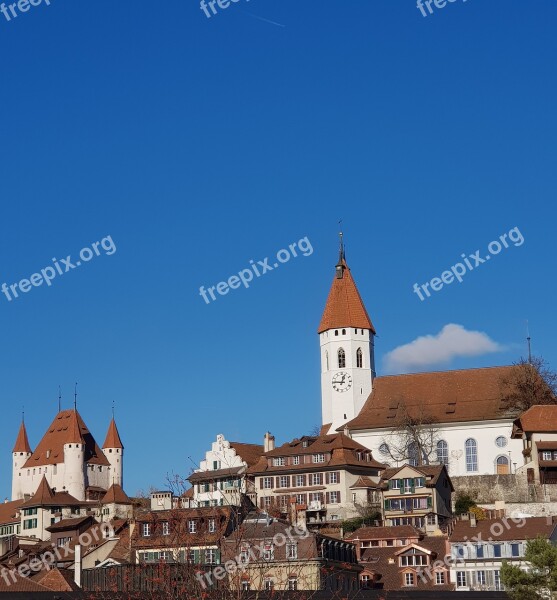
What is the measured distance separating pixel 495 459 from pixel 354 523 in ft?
58.9

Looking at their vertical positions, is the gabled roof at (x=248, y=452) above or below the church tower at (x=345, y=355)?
below

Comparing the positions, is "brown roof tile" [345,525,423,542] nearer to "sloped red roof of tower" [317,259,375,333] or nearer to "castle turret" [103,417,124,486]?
"sloped red roof of tower" [317,259,375,333]

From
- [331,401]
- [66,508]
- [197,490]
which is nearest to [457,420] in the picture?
[331,401]

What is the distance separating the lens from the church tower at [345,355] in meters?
122

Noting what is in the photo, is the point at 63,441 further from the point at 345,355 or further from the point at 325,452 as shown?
the point at 325,452

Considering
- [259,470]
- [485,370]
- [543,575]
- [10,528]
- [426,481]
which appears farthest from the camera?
[10,528]

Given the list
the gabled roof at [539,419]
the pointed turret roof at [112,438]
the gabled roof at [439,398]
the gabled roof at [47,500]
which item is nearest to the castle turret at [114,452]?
the pointed turret roof at [112,438]

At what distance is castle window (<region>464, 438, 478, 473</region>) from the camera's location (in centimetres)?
11019

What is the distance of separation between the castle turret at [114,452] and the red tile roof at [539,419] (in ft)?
199

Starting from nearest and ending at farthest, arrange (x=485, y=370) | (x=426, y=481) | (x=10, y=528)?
1. (x=426, y=481)
2. (x=485, y=370)
3. (x=10, y=528)

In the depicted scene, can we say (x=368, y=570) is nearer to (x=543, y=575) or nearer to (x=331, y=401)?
(x=543, y=575)

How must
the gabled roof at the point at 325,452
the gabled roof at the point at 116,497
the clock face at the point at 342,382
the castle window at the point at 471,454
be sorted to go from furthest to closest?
1. the gabled roof at the point at 116,497
2. the clock face at the point at 342,382
3. the castle window at the point at 471,454
4. the gabled roof at the point at 325,452

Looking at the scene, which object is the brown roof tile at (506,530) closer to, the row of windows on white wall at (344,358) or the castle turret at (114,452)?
the row of windows on white wall at (344,358)

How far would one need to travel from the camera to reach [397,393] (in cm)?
11944
